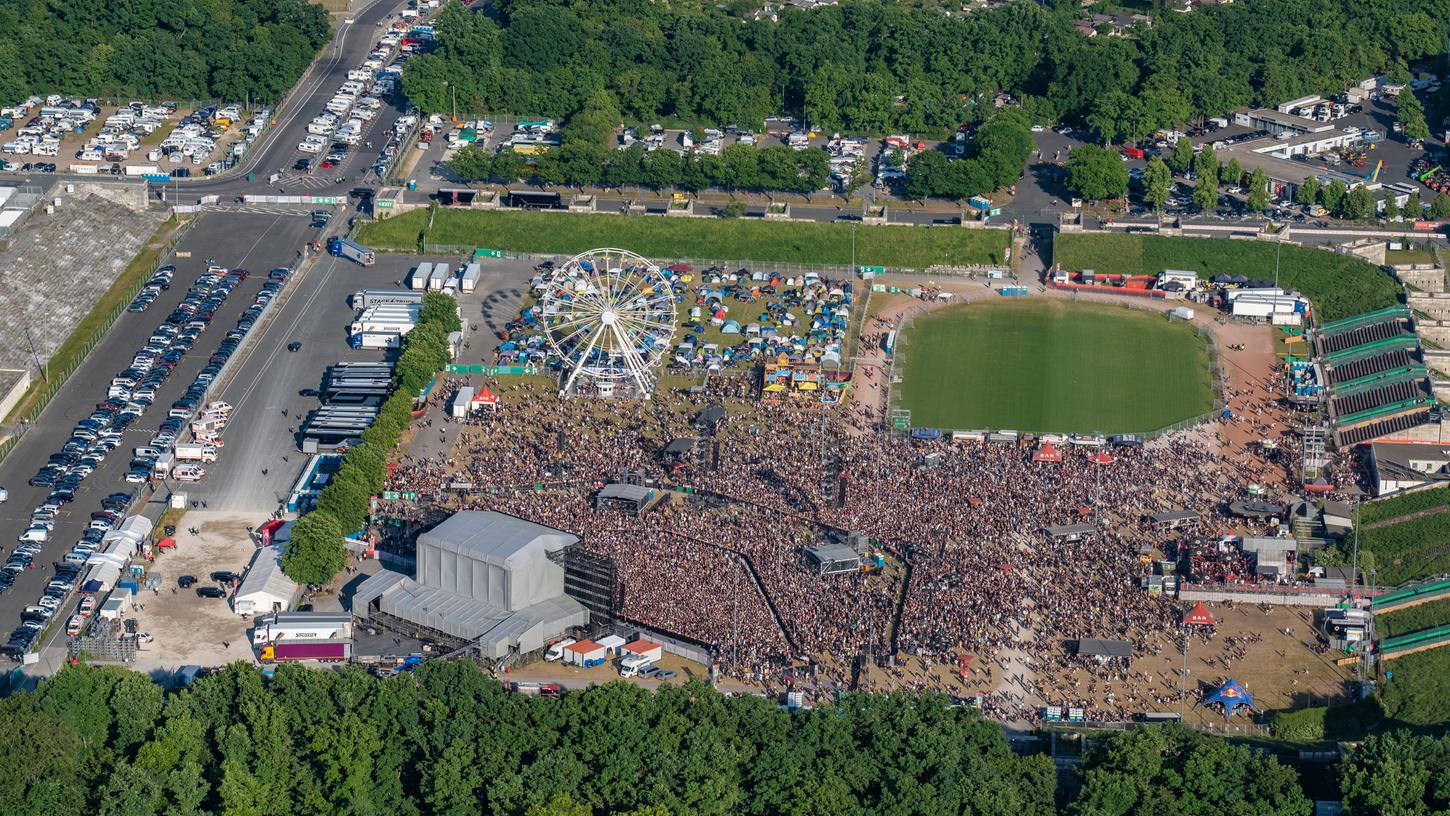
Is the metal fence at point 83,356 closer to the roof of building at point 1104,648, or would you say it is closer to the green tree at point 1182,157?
the roof of building at point 1104,648

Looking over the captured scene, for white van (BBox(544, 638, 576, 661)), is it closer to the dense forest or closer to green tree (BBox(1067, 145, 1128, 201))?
the dense forest

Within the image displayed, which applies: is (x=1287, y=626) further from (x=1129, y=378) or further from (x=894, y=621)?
(x=1129, y=378)

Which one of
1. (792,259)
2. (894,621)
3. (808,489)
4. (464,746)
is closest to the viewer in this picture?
(464,746)

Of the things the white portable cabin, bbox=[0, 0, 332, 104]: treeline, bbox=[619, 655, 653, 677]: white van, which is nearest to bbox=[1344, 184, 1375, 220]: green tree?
the white portable cabin

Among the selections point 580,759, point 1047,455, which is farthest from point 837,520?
point 580,759

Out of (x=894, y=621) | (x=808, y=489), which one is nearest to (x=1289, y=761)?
(x=894, y=621)

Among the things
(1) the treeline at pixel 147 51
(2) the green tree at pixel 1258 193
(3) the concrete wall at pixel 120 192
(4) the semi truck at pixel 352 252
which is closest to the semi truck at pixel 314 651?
(4) the semi truck at pixel 352 252

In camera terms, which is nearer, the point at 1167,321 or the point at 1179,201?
the point at 1167,321
